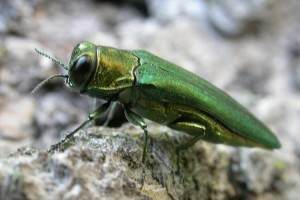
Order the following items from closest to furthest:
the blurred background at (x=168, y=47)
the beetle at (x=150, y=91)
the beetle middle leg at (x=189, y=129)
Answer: the beetle at (x=150, y=91)
the beetle middle leg at (x=189, y=129)
the blurred background at (x=168, y=47)

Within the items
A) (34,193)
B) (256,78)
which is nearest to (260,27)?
(256,78)

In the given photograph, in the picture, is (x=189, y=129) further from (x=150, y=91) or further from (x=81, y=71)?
(x=81, y=71)

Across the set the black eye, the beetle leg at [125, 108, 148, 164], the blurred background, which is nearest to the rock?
the beetle leg at [125, 108, 148, 164]

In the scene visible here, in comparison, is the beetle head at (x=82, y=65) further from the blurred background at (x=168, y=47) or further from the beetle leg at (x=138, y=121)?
the blurred background at (x=168, y=47)

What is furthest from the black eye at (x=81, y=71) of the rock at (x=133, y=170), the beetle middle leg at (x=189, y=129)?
the beetle middle leg at (x=189, y=129)

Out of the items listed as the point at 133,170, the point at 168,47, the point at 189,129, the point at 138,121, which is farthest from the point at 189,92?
the point at 168,47

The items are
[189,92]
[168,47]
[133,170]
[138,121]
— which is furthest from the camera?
[168,47]
